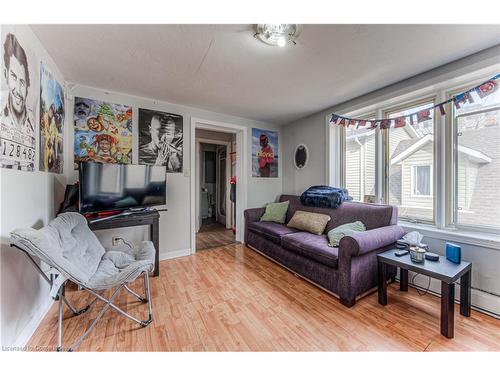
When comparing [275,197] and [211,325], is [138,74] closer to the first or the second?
[211,325]

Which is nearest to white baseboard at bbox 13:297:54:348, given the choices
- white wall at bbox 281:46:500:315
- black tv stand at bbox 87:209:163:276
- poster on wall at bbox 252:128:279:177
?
black tv stand at bbox 87:209:163:276

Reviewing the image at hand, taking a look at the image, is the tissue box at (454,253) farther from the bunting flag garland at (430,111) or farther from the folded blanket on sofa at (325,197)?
the bunting flag garland at (430,111)

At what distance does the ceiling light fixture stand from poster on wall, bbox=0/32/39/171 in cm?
160

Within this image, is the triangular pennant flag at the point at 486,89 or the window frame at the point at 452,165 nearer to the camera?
the triangular pennant flag at the point at 486,89

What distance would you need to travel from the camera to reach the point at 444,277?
53.8 inches

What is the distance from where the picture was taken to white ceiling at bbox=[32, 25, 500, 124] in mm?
1460

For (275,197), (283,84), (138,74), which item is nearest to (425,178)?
(283,84)

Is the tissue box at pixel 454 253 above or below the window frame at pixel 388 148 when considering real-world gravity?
below

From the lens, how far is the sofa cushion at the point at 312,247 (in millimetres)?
1876

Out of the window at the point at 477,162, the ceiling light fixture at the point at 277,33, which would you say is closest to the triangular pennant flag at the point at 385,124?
the window at the point at 477,162

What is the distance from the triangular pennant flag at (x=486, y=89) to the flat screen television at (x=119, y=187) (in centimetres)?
330

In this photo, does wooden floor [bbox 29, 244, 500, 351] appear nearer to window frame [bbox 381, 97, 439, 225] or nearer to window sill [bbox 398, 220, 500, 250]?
window sill [bbox 398, 220, 500, 250]

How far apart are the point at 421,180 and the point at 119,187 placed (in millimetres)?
3433
